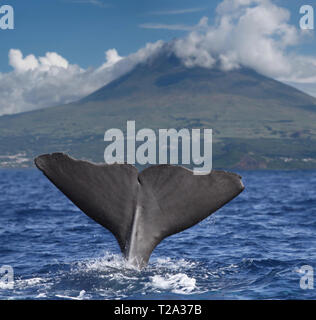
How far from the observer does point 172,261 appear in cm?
1062

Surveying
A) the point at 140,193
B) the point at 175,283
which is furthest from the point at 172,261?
the point at 140,193

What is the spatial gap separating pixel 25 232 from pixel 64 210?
821cm

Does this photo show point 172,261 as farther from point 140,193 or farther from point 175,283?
point 140,193

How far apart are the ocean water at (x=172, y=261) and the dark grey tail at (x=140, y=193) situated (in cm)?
85

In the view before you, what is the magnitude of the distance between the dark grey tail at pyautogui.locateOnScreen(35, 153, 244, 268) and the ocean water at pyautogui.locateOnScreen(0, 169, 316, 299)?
2.80 ft

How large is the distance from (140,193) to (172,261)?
3.44 metres

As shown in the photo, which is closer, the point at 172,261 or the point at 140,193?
the point at 140,193

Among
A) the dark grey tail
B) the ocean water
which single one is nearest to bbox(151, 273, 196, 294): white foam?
the ocean water

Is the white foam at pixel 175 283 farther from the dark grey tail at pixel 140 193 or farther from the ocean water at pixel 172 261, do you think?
the dark grey tail at pixel 140 193

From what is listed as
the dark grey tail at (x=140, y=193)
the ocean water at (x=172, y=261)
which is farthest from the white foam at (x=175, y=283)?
the dark grey tail at (x=140, y=193)

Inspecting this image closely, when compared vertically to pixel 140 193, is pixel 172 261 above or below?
below

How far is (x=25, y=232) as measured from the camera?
53.0 ft

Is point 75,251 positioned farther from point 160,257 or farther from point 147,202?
point 147,202

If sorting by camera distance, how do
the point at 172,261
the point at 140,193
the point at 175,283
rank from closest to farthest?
the point at 140,193, the point at 175,283, the point at 172,261
